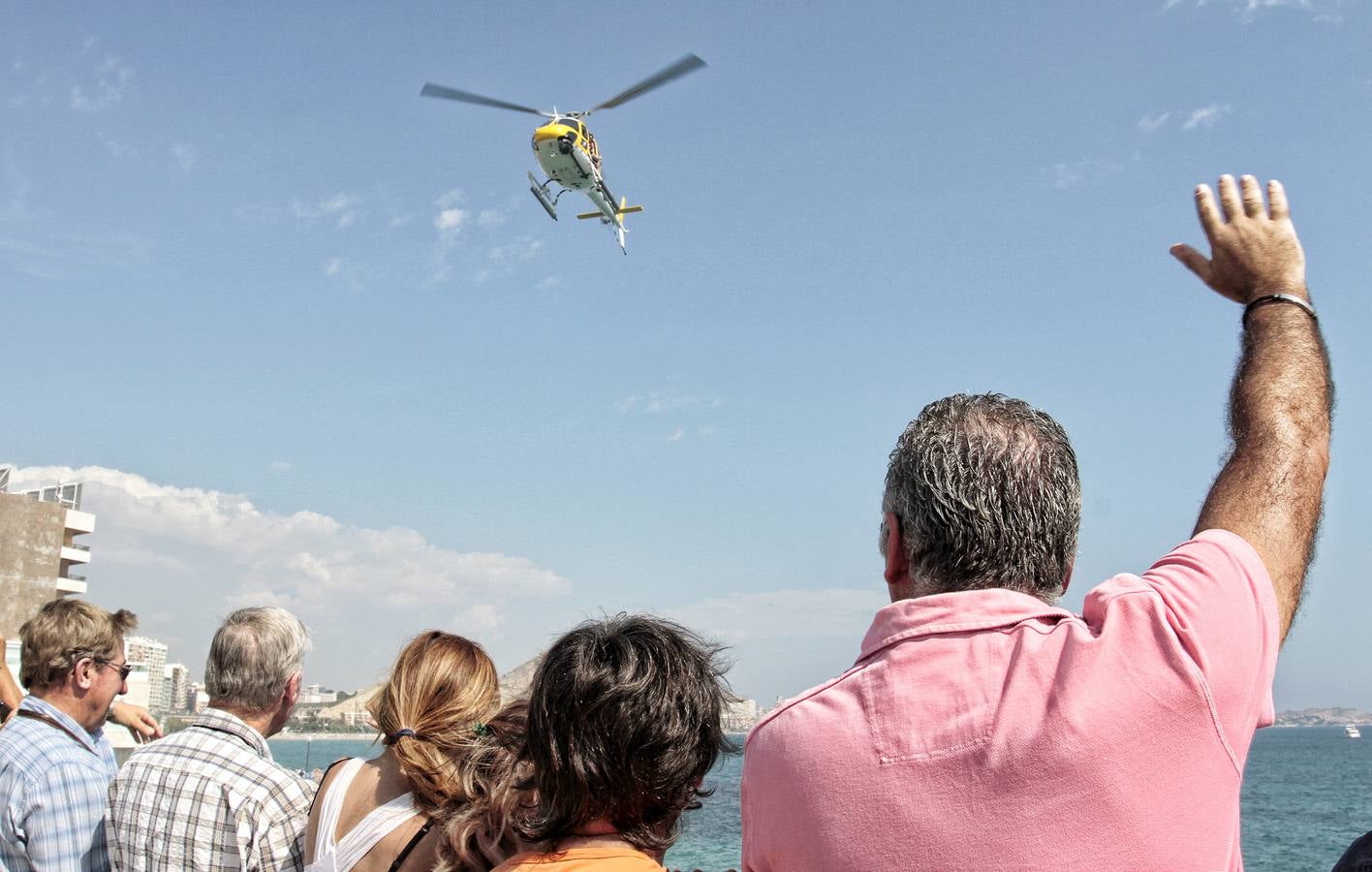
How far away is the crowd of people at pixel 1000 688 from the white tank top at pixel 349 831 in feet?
1.34

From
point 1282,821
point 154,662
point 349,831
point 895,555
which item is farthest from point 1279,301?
point 154,662

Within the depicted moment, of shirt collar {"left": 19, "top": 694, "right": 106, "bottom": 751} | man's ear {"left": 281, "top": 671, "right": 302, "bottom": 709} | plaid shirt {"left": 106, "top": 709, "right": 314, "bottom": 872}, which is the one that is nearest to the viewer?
plaid shirt {"left": 106, "top": 709, "right": 314, "bottom": 872}

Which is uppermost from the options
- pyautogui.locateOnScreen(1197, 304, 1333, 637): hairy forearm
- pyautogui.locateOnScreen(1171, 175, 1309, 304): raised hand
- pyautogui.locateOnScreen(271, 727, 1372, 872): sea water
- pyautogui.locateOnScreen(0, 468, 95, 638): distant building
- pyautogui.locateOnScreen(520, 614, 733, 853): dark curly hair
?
pyautogui.locateOnScreen(1171, 175, 1309, 304): raised hand

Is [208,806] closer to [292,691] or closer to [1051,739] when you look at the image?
[292,691]

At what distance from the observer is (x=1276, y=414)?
1.62 m

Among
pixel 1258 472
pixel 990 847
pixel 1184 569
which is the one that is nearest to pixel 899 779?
pixel 990 847

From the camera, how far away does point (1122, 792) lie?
1.38m

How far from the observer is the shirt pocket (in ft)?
4.70

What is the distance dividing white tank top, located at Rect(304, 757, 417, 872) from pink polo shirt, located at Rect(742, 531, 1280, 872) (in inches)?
64.6

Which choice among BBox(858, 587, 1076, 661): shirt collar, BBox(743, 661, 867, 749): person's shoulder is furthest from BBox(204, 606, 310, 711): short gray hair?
BBox(858, 587, 1076, 661): shirt collar

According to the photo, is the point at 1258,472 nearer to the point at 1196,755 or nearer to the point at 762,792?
the point at 1196,755

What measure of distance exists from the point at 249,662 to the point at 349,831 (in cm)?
A: 92

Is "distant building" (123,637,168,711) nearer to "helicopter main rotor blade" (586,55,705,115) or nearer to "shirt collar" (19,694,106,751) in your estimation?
"helicopter main rotor blade" (586,55,705,115)

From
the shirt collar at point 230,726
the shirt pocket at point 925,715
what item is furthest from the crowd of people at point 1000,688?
the shirt collar at point 230,726
